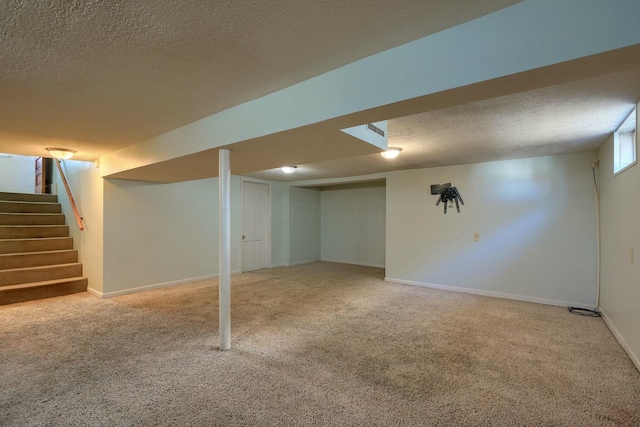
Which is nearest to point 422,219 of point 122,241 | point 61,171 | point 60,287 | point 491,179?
point 491,179

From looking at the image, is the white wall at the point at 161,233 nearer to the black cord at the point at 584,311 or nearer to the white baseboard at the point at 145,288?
the white baseboard at the point at 145,288

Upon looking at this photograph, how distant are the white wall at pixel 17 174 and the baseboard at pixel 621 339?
417 inches

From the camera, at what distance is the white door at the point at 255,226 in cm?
679

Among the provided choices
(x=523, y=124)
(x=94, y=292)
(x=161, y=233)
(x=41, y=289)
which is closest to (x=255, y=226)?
(x=161, y=233)

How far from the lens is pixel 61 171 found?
5316 millimetres

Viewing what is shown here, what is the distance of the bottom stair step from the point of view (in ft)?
13.9

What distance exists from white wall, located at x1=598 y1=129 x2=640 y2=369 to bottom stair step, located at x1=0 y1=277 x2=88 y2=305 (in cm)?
704

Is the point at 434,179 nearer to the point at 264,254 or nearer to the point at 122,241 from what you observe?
the point at 264,254

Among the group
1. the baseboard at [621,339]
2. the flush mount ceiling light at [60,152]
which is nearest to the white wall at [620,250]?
the baseboard at [621,339]

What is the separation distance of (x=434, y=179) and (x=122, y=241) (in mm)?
5402

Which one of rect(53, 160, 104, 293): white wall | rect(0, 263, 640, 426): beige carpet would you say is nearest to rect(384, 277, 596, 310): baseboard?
rect(0, 263, 640, 426): beige carpet

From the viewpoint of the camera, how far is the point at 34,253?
15.8 ft

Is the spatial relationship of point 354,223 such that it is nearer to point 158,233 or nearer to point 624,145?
point 158,233

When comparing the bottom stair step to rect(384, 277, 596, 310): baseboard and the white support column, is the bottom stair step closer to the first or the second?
the white support column
